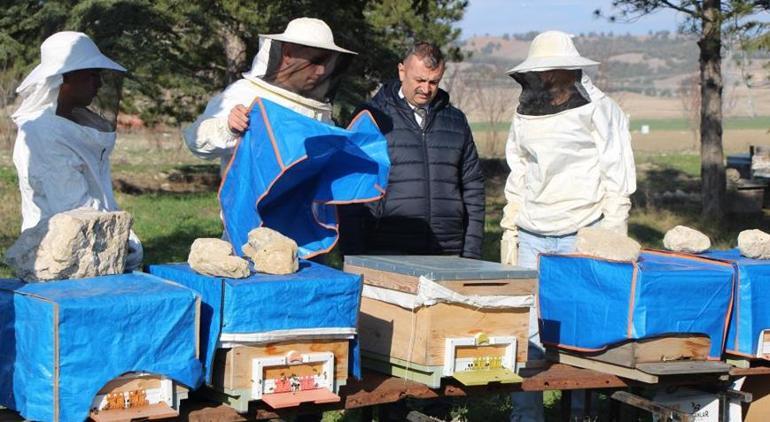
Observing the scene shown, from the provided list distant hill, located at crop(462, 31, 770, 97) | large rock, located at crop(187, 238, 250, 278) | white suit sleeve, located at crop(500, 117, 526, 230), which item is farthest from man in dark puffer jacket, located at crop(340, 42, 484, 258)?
distant hill, located at crop(462, 31, 770, 97)

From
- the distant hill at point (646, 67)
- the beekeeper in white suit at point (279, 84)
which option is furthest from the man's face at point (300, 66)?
the distant hill at point (646, 67)

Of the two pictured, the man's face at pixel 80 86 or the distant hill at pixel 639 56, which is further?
the distant hill at pixel 639 56

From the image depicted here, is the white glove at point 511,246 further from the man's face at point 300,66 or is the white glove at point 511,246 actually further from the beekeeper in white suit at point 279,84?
the man's face at point 300,66

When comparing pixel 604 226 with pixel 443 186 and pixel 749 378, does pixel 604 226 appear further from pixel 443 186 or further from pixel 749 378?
pixel 749 378

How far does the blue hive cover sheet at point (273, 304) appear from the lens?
10.3ft

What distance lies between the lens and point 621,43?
186 m

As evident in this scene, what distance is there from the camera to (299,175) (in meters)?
3.88

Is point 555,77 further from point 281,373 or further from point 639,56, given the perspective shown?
point 639,56

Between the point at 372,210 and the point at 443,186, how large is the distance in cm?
33

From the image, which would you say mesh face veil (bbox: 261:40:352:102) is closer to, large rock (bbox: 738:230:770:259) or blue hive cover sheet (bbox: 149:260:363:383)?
blue hive cover sheet (bbox: 149:260:363:383)

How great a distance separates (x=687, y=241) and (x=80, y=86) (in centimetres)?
266

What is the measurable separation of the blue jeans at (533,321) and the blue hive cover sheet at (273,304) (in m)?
1.36

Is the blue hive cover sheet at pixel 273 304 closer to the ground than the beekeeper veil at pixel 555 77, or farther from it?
closer to the ground

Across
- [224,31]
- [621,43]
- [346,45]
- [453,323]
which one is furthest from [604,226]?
[621,43]
